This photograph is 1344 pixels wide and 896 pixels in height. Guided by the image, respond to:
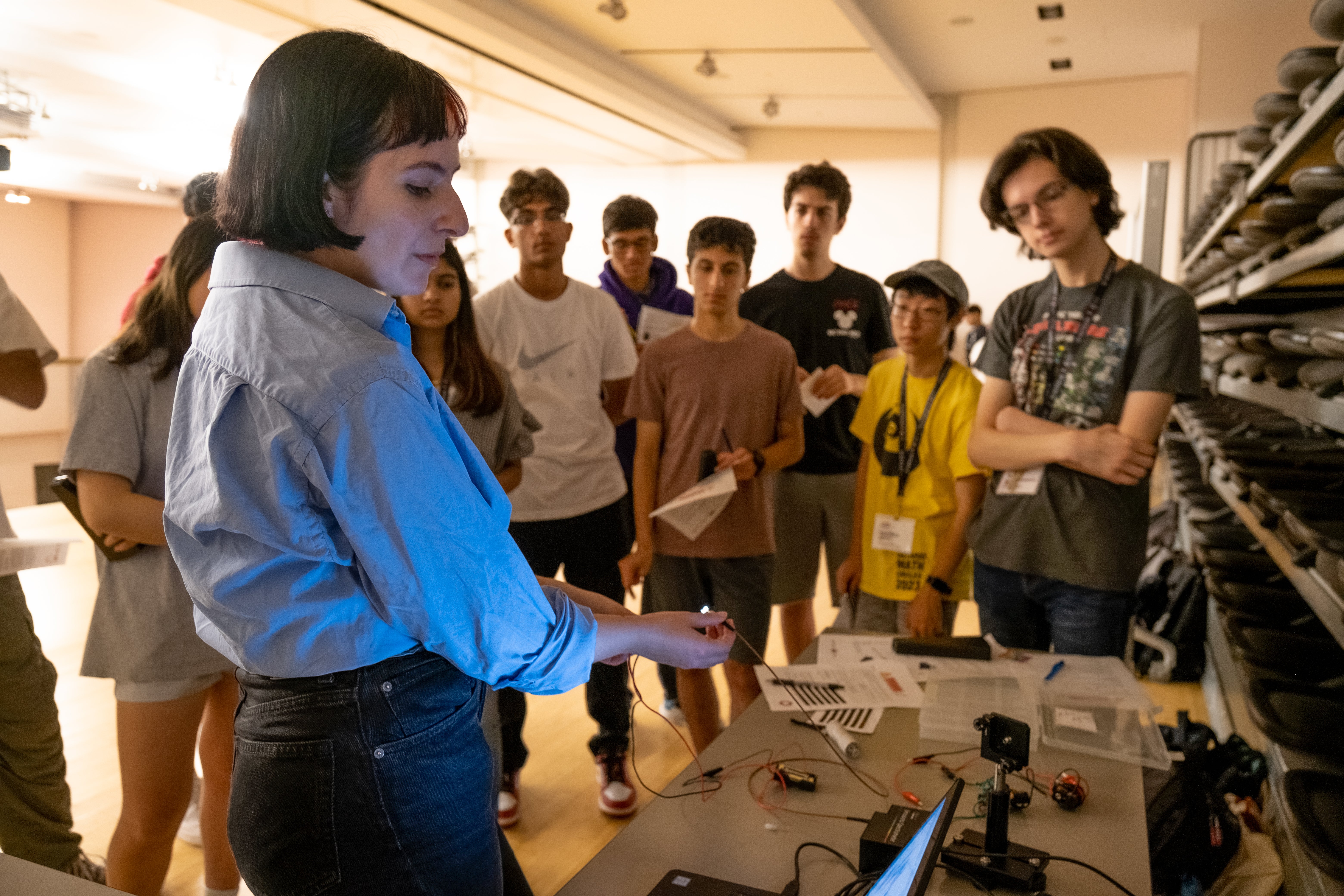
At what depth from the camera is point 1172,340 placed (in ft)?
6.05

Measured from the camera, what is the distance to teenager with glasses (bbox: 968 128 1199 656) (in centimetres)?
186

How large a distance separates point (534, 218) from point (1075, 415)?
1.54m

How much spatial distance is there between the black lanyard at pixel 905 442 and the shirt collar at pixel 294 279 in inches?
70.3

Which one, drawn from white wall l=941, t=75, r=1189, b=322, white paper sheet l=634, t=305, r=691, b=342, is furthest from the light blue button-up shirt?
white wall l=941, t=75, r=1189, b=322

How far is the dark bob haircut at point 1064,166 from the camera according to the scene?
1.92 meters

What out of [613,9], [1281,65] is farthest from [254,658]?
[613,9]

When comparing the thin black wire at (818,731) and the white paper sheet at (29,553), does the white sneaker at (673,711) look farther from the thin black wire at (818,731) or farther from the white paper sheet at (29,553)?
the white paper sheet at (29,553)

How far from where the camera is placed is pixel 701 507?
2.39 m

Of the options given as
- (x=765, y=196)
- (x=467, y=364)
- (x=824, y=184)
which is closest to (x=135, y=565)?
(x=467, y=364)

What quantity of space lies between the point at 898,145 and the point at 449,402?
8183 mm

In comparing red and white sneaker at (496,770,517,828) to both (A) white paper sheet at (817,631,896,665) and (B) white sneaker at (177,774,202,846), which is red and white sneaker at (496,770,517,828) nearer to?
(B) white sneaker at (177,774,202,846)

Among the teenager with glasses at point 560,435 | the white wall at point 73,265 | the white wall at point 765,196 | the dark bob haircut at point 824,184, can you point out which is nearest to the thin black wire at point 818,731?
the teenager with glasses at point 560,435

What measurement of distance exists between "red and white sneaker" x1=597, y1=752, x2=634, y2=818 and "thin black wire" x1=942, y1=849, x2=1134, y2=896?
1.58 metres

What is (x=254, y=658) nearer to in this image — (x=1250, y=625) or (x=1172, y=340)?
(x=1172, y=340)
